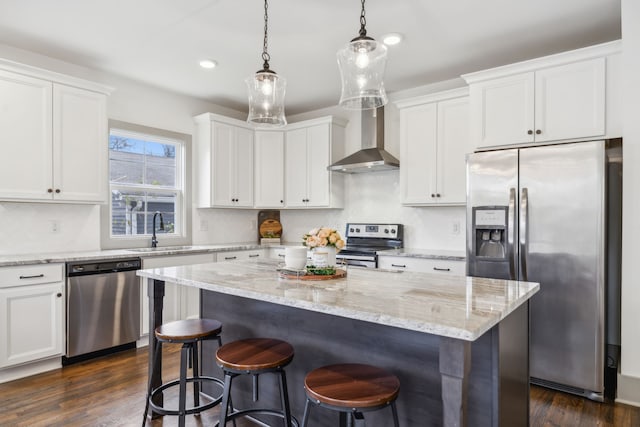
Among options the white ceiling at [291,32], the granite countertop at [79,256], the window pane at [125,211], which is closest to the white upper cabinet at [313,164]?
the white ceiling at [291,32]

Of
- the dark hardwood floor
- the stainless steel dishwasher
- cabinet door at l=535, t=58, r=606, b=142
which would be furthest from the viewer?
the stainless steel dishwasher

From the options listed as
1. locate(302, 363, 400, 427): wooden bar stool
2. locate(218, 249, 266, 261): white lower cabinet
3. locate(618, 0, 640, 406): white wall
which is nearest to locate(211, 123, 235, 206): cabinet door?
locate(218, 249, 266, 261): white lower cabinet

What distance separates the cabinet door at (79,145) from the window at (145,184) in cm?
37

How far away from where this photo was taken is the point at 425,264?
3594mm

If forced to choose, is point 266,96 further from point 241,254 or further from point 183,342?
point 241,254

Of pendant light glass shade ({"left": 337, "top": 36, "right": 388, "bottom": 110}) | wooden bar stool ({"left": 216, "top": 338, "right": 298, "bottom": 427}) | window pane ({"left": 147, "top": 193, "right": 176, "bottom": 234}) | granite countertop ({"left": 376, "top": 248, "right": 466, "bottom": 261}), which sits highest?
pendant light glass shade ({"left": 337, "top": 36, "right": 388, "bottom": 110})

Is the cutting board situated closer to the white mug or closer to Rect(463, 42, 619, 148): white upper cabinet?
Rect(463, 42, 619, 148): white upper cabinet

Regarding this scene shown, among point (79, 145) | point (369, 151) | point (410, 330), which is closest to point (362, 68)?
point (410, 330)

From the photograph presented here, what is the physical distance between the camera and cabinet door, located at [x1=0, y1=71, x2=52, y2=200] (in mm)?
3066

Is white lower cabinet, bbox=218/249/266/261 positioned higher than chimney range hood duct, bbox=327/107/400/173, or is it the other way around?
chimney range hood duct, bbox=327/107/400/173

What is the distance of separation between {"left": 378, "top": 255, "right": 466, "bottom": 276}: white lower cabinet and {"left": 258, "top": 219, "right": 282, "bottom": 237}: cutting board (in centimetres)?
195

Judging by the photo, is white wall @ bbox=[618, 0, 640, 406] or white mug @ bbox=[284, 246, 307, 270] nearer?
white mug @ bbox=[284, 246, 307, 270]

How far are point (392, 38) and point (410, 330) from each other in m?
2.35

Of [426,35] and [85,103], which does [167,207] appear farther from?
[426,35]
